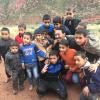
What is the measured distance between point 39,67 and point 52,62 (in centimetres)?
47

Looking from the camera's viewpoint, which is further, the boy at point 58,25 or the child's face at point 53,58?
the boy at point 58,25

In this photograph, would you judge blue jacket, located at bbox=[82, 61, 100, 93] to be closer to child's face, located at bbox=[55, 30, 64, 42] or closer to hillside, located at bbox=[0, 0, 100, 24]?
child's face, located at bbox=[55, 30, 64, 42]

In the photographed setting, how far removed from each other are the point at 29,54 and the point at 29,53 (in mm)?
22

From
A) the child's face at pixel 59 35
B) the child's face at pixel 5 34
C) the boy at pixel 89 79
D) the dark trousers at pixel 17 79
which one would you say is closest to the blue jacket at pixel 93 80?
the boy at pixel 89 79

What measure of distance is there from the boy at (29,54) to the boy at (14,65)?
0.12 metres

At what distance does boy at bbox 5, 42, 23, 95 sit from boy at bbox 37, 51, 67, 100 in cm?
52

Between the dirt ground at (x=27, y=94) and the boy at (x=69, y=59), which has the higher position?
the boy at (x=69, y=59)

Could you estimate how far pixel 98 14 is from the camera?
22.7 meters

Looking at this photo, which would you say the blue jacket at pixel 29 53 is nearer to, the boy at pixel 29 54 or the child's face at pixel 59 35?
the boy at pixel 29 54

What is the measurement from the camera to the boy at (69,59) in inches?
218

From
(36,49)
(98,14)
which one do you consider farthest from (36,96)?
(98,14)

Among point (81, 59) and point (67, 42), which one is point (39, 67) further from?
point (81, 59)

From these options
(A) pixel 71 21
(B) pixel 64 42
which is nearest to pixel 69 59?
(B) pixel 64 42

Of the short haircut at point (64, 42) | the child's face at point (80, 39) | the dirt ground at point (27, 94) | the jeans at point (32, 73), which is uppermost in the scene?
the child's face at point (80, 39)
